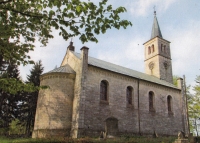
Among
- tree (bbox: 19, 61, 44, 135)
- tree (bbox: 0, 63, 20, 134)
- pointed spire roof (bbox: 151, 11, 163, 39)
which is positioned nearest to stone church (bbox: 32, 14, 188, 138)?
tree (bbox: 19, 61, 44, 135)

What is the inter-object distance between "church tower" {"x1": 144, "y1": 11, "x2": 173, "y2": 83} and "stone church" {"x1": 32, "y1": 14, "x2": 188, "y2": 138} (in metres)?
5.98

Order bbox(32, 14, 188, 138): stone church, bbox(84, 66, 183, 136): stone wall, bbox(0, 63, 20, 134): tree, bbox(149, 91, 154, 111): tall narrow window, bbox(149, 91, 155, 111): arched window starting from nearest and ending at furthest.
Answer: bbox(32, 14, 188, 138): stone church, bbox(84, 66, 183, 136): stone wall, bbox(0, 63, 20, 134): tree, bbox(149, 91, 155, 111): arched window, bbox(149, 91, 154, 111): tall narrow window

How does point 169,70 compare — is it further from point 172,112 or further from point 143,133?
point 143,133

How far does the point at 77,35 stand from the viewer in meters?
5.90

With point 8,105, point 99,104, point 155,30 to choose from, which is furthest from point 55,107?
point 155,30

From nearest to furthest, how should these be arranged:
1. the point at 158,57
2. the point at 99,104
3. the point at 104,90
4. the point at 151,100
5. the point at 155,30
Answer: the point at 99,104 < the point at 104,90 < the point at 151,100 < the point at 158,57 < the point at 155,30

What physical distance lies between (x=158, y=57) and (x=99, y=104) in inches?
693

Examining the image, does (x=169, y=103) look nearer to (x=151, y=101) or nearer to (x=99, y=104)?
(x=151, y=101)

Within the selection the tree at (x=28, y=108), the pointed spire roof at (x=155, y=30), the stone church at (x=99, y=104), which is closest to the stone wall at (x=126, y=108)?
the stone church at (x=99, y=104)

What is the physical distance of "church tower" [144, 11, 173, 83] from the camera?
105 feet

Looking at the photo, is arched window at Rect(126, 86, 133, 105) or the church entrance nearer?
the church entrance

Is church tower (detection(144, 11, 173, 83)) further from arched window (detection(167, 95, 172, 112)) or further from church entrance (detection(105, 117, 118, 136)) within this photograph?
church entrance (detection(105, 117, 118, 136))

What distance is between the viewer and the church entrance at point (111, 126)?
18156mm

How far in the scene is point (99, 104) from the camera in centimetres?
1905
